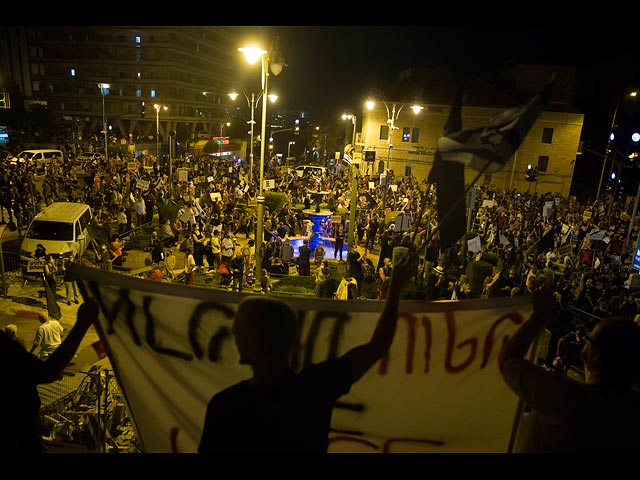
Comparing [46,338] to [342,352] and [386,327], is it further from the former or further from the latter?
[386,327]

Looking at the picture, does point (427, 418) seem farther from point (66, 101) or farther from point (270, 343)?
point (66, 101)

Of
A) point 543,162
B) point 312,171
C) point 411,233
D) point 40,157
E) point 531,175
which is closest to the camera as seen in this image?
point 411,233

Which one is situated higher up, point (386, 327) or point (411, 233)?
point (386, 327)

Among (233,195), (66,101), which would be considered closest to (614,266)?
(233,195)

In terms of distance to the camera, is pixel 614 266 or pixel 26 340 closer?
pixel 26 340

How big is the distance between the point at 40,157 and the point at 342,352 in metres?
43.0

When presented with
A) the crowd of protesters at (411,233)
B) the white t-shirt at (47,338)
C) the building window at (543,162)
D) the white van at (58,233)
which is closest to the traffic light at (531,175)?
the crowd of protesters at (411,233)

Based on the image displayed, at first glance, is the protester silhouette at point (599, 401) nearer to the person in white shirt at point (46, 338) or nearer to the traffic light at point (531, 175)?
the person in white shirt at point (46, 338)

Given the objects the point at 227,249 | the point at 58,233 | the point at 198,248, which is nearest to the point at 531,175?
the point at 227,249

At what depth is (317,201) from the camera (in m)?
28.2

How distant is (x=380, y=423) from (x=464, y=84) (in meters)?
2.15

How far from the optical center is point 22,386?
221 cm

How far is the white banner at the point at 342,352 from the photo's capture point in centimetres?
235

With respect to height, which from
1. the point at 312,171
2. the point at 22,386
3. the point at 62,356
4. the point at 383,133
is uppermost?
the point at 383,133
